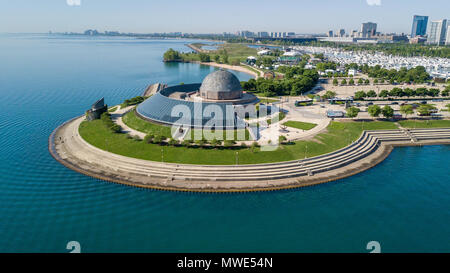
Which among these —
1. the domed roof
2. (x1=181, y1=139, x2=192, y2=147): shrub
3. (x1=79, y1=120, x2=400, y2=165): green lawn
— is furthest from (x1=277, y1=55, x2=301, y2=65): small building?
(x1=181, y1=139, x2=192, y2=147): shrub

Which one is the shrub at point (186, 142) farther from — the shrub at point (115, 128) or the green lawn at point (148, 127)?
the shrub at point (115, 128)

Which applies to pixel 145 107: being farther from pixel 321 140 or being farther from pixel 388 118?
pixel 388 118

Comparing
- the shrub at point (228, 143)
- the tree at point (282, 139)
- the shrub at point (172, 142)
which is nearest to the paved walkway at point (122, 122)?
the shrub at point (172, 142)

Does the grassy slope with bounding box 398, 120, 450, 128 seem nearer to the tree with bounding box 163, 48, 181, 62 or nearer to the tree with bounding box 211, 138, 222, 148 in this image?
the tree with bounding box 211, 138, 222, 148

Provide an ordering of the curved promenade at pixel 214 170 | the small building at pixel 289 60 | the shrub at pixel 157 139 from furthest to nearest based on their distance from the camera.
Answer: the small building at pixel 289 60
the shrub at pixel 157 139
the curved promenade at pixel 214 170

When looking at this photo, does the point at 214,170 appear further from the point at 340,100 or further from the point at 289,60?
the point at 289,60

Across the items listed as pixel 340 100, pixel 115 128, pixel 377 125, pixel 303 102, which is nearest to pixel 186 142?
pixel 115 128
